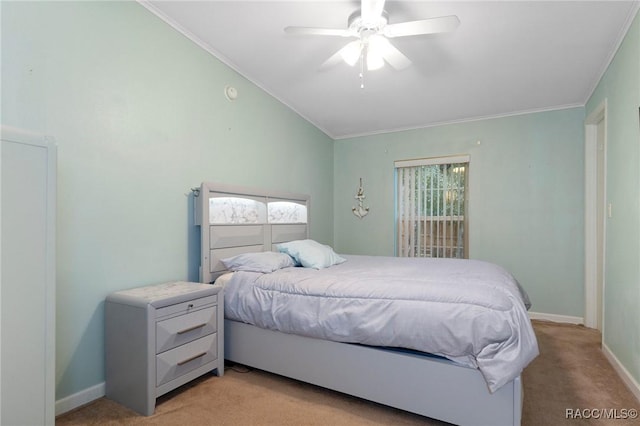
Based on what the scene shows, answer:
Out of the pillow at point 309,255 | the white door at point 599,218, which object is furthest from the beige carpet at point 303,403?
the white door at point 599,218

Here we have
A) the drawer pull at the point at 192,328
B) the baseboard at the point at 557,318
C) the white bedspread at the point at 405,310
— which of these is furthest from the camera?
the baseboard at the point at 557,318

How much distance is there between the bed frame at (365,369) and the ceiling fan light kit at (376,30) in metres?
1.38

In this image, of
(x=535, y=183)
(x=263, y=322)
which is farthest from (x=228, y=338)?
(x=535, y=183)

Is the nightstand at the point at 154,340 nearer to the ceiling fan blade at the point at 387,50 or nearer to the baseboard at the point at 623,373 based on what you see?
the ceiling fan blade at the point at 387,50

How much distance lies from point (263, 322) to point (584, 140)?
3930mm

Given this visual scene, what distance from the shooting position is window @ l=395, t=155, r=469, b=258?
166 inches

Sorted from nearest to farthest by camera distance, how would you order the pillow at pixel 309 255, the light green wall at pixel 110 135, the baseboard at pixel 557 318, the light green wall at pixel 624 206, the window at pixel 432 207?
the light green wall at pixel 110 135
the light green wall at pixel 624 206
the pillow at pixel 309 255
the baseboard at pixel 557 318
the window at pixel 432 207

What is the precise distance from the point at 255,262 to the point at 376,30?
1819 mm

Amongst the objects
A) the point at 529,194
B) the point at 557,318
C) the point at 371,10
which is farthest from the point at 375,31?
the point at 557,318

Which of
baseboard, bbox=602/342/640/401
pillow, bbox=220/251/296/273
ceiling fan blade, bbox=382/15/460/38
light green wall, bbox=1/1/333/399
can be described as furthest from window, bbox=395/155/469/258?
light green wall, bbox=1/1/333/399

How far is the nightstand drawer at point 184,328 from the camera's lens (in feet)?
5.88

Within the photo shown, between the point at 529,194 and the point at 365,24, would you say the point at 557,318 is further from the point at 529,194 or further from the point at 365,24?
the point at 365,24

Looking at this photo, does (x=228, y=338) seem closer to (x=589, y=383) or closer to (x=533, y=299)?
(x=589, y=383)

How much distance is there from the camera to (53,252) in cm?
137
